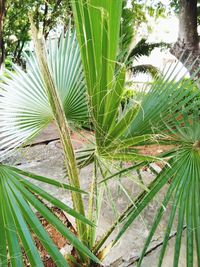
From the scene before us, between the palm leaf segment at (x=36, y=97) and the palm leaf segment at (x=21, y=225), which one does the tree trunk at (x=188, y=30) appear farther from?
the palm leaf segment at (x=21, y=225)

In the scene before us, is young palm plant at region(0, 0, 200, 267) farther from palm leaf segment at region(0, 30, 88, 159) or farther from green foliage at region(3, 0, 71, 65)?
green foliage at region(3, 0, 71, 65)

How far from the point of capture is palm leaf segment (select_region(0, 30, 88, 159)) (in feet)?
5.67

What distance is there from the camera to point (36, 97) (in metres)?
1.87

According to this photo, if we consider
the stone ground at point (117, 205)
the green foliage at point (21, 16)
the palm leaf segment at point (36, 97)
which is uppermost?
the green foliage at point (21, 16)

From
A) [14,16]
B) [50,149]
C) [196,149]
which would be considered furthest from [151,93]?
[14,16]

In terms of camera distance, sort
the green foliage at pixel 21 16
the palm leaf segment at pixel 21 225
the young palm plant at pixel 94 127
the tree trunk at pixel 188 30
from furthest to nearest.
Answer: the green foliage at pixel 21 16, the tree trunk at pixel 188 30, the young palm plant at pixel 94 127, the palm leaf segment at pixel 21 225

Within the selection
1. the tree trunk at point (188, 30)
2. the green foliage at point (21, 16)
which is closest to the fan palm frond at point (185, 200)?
the tree trunk at point (188, 30)

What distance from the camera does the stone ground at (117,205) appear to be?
7.09 feet

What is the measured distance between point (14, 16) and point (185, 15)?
6.36 m

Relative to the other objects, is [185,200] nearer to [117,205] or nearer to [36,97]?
[36,97]

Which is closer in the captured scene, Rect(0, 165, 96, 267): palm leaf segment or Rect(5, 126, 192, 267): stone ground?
Rect(0, 165, 96, 267): palm leaf segment

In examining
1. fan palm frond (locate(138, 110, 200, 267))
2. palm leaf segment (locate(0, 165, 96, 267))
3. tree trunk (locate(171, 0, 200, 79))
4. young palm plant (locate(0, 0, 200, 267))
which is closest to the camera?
palm leaf segment (locate(0, 165, 96, 267))

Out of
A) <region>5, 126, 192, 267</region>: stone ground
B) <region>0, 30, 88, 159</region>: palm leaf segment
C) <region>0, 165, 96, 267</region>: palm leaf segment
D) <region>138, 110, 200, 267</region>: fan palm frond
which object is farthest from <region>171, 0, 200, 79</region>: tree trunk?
<region>0, 165, 96, 267</region>: palm leaf segment

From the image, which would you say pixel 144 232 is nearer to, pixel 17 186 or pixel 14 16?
pixel 17 186
